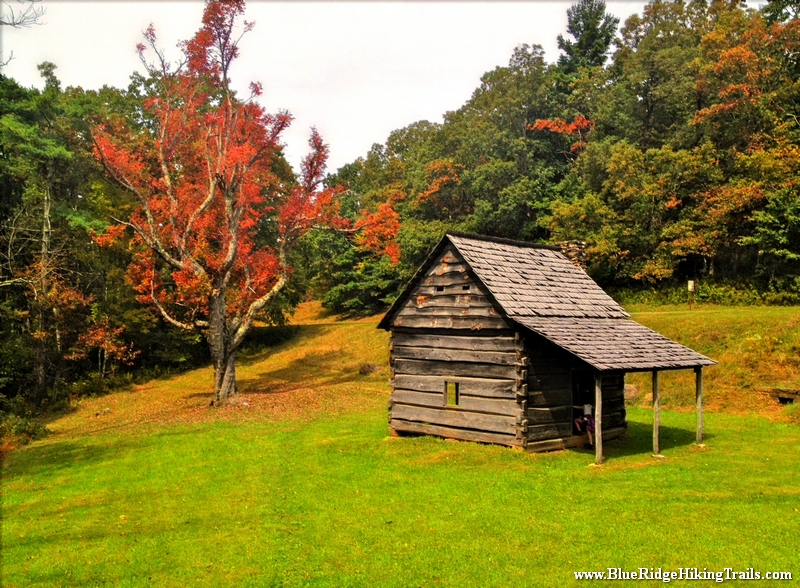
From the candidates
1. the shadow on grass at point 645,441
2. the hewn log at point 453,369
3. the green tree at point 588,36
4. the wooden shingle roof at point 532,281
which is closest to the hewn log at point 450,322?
the wooden shingle roof at point 532,281

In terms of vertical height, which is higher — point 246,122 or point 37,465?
point 246,122

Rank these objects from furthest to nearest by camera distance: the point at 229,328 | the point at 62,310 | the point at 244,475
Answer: the point at 62,310 < the point at 229,328 < the point at 244,475

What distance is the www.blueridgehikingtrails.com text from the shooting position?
897 cm

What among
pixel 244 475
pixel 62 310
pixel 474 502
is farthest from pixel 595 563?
pixel 62 310

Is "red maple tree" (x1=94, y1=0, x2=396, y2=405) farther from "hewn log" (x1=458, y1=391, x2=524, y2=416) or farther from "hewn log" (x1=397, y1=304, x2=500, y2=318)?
"hewn log" (x1=458, y1=391, x2=524, y2=416)

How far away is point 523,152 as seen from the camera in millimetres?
57438

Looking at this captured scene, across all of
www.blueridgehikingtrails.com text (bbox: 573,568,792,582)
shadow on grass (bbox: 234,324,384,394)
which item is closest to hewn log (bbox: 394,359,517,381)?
www.blueridgehikingtrails.com text (bbox: 573,568,792,582)

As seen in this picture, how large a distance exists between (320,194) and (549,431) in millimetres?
19434

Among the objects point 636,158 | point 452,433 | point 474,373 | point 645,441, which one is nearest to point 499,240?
point 474,373

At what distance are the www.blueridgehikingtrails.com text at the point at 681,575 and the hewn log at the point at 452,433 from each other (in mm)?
8189

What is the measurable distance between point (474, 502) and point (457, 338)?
23.1ft

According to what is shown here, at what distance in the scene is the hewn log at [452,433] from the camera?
58.5ft

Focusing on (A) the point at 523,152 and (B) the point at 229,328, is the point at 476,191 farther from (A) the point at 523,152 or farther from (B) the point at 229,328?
(B) the point at 229,328

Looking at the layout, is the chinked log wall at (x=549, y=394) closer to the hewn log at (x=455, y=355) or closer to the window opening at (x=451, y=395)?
the hewn log at (x=455, y=355)
